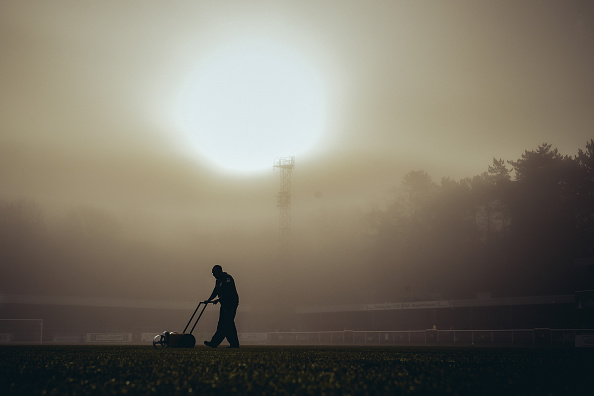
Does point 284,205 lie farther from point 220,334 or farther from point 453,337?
point 220,334

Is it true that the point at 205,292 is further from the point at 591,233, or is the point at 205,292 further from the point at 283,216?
the point at 591,233

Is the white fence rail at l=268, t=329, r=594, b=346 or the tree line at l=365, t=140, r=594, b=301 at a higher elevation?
the tree line at l=365, t=140, r=594, b=301

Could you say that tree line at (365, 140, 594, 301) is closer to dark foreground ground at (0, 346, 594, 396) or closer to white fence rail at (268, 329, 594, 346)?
white fence rail at (268, 329, 594, 346)

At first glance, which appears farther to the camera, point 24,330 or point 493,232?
point 493,232

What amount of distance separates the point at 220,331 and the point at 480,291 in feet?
195

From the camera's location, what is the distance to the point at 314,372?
5.94 metres

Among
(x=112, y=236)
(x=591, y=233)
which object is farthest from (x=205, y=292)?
(x=591, y=233)

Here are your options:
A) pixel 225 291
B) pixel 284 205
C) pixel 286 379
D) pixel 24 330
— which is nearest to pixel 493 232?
pixel 284 205

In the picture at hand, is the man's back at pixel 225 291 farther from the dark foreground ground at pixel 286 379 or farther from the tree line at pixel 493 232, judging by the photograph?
the tree line at pixel 493 232

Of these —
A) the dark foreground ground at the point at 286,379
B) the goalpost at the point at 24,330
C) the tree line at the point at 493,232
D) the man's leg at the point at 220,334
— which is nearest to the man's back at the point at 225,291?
the man's leg at the point at 220,334

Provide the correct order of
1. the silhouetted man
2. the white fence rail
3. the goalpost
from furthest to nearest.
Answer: the goalpost < the white fence rail < the silhouetted man

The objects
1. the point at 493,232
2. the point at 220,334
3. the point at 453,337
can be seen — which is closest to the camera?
the point at 220,334

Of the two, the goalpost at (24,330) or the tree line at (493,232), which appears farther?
the tree line at (493,232)

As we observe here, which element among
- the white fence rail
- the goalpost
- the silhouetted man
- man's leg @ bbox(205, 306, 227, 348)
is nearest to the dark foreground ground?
man's leg @ bbox(205, 306, 227, 348)
